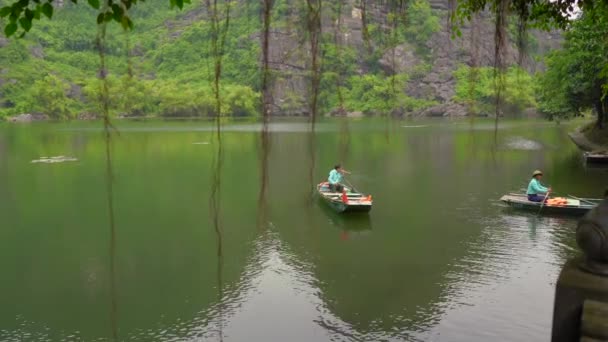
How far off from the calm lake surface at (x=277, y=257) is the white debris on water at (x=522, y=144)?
31.1 ft

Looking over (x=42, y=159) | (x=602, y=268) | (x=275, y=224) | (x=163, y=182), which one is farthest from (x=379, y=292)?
(x=42, y=159)

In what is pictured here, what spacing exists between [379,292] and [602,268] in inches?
298

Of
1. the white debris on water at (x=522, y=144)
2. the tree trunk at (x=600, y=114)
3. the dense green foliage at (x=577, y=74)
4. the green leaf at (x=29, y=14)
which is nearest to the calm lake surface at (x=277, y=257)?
the green leaf at (x=29, y=14)

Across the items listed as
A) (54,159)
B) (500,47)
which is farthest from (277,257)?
(54,159)

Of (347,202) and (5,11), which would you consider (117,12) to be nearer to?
(5,11)

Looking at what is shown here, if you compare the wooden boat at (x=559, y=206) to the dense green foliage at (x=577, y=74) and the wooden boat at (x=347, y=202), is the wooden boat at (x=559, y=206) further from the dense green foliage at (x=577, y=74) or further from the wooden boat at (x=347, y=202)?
the dense green foliage at (x=577, y=74)

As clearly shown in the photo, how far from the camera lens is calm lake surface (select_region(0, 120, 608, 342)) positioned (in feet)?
29.9

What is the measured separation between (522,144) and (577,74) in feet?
38.8

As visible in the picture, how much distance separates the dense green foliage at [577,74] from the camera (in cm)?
2338

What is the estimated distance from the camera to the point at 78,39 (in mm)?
104562

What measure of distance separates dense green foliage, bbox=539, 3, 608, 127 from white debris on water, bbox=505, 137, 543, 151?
9.84 ft

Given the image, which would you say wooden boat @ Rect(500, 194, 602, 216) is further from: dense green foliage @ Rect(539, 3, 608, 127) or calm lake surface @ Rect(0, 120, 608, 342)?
dense green foliage @ Rect(539, 3, 608, 127)

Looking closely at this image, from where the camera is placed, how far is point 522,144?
38.0m

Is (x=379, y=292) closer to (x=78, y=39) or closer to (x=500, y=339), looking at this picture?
(x=500, y=339)
